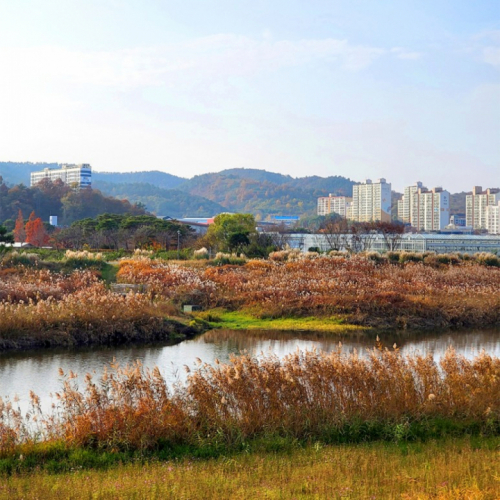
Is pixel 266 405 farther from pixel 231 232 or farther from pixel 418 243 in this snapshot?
pixel 418 243

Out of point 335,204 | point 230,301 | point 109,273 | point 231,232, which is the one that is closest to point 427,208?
point 335,204

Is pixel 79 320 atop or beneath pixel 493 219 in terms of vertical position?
beneath

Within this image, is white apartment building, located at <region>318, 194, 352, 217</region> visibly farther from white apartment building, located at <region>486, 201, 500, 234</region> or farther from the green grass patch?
the green grass patch

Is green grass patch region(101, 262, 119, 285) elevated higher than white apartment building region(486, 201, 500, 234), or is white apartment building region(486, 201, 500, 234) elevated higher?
white apartment building region(486, 201, 500, 234)

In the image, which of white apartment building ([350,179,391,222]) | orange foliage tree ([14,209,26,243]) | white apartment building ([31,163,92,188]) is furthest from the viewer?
white apartment building ([350,179,391,222])

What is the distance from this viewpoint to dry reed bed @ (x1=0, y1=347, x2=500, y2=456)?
27.9ft

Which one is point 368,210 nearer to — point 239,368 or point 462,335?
point 462,335

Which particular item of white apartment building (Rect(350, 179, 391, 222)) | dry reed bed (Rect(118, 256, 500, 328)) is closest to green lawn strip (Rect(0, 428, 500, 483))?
dry reed bed (Rect(118, 256, 500, 328))

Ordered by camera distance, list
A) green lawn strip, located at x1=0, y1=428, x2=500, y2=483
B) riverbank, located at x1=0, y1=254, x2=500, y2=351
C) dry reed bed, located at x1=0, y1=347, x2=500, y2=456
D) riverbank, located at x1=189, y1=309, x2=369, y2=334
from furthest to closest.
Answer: riverbank, located at x1=189, y1=309, x2=369, y2=334 → riverbank, located at x1=0, y1=254, x2=500, y2=351 → dry reed bed, located at x1=0, y1=347, x2=500, y2=456 → green lawn strip, located at x1=0, y1=428, x2=500, y2=483

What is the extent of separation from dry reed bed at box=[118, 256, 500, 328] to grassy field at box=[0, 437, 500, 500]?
13796mm

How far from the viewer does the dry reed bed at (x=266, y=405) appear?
8.51 m

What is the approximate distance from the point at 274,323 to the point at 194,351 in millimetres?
5132

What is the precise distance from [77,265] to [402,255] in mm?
16589

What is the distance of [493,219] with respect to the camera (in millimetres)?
158875
